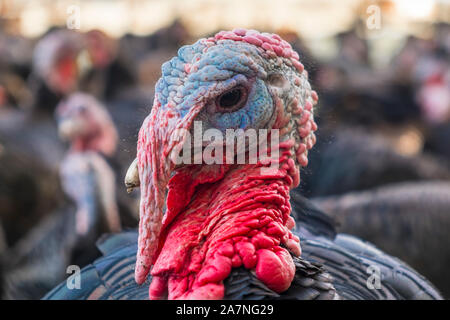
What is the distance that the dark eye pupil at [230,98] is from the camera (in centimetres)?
159

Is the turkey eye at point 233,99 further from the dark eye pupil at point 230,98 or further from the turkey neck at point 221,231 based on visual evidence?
the turkey neck at point 221,231

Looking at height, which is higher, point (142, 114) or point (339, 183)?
point (142, 114)

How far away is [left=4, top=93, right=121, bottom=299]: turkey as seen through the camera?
380 cm

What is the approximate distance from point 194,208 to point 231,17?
30.3 ft

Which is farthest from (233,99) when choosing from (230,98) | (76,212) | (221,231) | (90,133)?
(90,133)

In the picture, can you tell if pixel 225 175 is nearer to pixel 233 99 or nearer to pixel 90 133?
pixel 233 99

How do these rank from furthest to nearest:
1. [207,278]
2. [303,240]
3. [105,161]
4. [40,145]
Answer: [40,145] → [105,161] → [303,240] → [207,278]

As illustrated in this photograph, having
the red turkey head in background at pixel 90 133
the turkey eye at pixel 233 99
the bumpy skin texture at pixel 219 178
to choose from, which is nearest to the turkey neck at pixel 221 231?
the bumpy skin texture at pixel 219 178

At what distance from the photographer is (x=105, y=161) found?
4.34 metres

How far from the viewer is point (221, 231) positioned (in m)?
1.60

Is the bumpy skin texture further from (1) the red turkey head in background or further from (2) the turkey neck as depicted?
(1) the red turkey head in background
